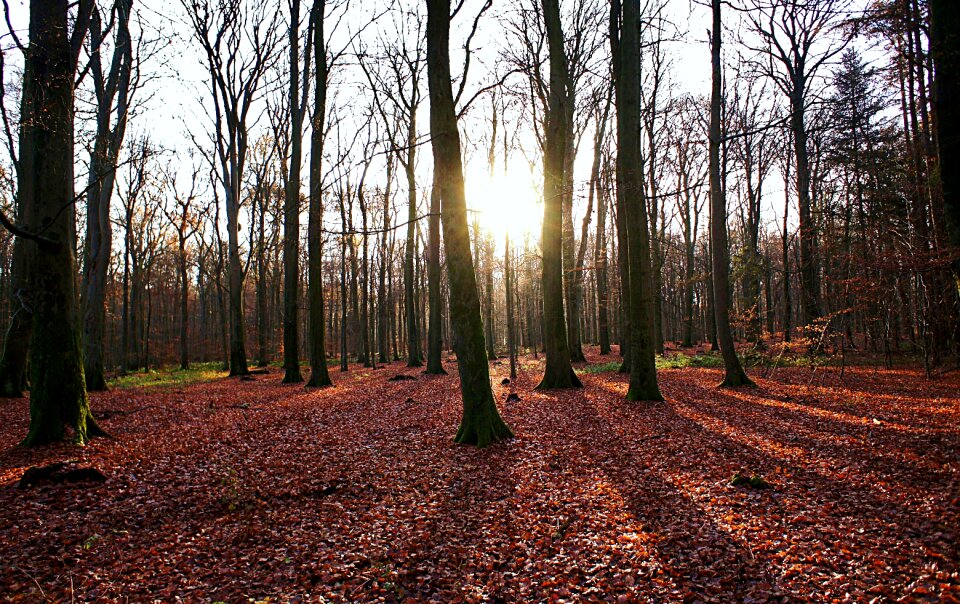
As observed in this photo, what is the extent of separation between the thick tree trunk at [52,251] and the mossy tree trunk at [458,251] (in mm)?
5403

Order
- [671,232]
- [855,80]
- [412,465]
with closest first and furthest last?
[412,465] → [855,80] → [671,232]

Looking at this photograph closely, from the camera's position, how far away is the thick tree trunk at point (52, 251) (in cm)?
660

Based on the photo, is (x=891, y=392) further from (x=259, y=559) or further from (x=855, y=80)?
(x=855, y=80)

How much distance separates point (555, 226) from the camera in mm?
12883

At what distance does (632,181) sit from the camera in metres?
10.1

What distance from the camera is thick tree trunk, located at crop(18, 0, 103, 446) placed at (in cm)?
660

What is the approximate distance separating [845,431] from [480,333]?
5.52 metres

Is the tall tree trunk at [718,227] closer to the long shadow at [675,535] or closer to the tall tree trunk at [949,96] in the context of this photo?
the tall tree trunk at [949,96]

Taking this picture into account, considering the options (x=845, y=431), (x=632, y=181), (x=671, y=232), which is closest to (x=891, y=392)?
(x=845, y=431)

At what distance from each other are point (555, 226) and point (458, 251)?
251 inches

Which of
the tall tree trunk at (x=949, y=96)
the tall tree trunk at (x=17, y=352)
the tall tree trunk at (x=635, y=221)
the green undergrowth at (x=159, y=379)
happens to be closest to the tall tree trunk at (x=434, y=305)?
the green undergrowth at (x=159, y=379)

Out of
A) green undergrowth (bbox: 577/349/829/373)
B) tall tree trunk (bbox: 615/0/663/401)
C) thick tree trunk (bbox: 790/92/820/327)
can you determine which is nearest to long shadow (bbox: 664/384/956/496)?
tall tree trunk (bbox: 615/0/663/401)

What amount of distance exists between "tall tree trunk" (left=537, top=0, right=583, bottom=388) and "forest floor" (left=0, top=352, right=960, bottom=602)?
3883 millimetres

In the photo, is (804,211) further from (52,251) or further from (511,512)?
(52,251)
